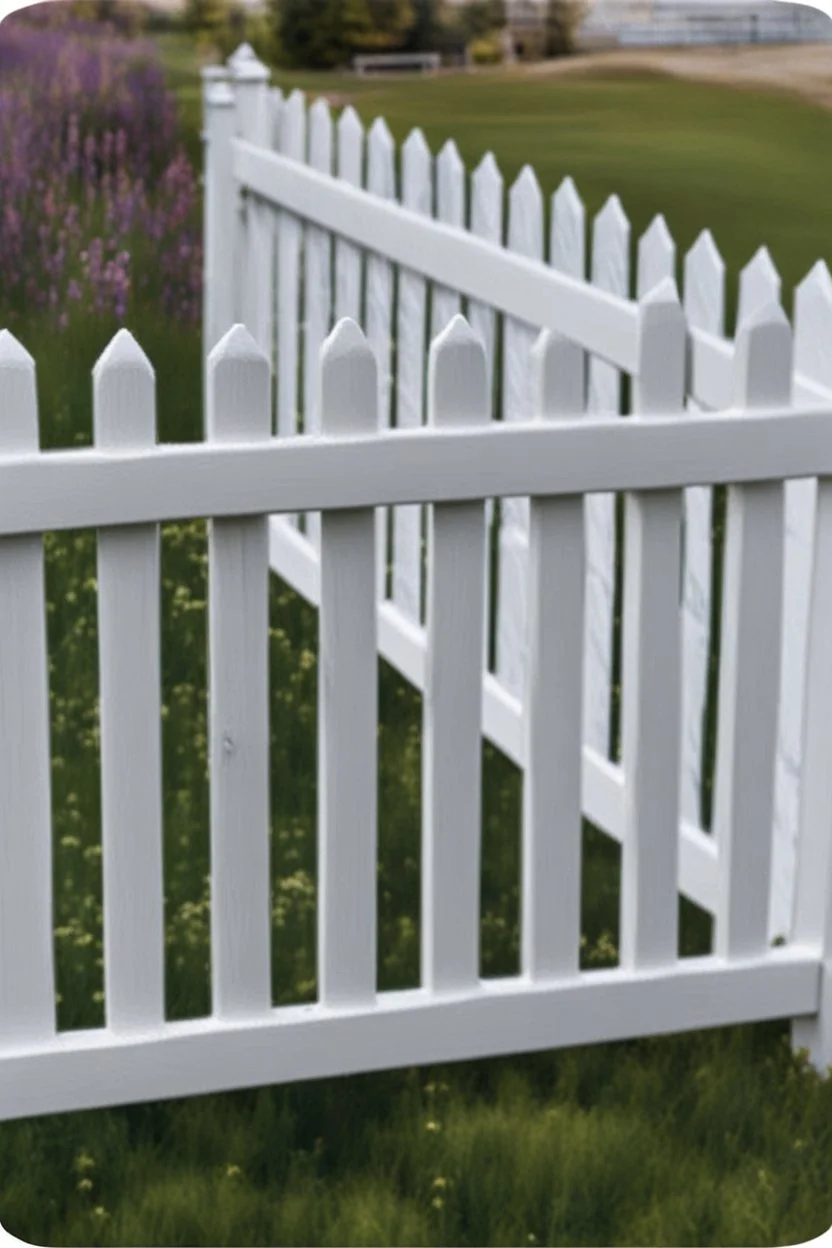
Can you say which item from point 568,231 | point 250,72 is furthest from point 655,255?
point 250,72

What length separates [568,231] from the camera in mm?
4496

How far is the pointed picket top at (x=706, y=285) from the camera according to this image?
4066 mm

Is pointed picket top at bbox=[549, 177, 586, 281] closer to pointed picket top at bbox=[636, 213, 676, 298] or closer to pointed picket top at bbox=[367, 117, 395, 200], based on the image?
pointed picket top at bbox=[636, 213, 676, 298]

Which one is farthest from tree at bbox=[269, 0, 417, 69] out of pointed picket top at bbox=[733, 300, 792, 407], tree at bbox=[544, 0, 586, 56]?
pointed picket top at bbox=[733, 300, 792, 407]

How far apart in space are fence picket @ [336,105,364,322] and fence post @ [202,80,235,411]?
0.69 meters

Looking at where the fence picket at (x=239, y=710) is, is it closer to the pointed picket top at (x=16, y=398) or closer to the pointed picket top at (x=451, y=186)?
the pointed picket top at (x=16, y=398)

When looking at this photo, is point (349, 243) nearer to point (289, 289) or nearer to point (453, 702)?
point (289, 289)

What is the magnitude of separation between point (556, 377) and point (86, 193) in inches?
93.9

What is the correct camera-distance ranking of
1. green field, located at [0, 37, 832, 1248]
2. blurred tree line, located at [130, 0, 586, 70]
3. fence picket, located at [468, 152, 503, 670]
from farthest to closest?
fence picket, located at [468, 152, 503, 670]
blurred tree line, located at [130, 0, 586, 70]
green field, located at [0, 37, 832, 1248]

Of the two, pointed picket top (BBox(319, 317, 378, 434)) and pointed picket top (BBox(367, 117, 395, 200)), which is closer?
pointed picket top (BBox(319, 317, 378, 434))

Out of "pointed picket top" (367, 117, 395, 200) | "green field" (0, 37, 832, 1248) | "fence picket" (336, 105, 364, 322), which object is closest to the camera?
"green field" (0, 37, 832, 1248)

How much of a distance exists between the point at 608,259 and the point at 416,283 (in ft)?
2.06

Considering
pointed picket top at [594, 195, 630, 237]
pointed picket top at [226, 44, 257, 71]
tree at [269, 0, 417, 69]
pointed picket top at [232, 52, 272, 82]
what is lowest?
pointed picket top at [594, 195, 630, 237]

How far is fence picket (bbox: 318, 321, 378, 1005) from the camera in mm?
3100
